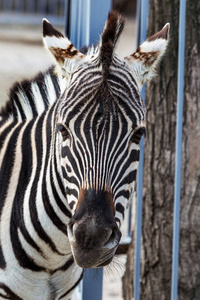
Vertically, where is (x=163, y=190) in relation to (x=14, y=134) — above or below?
below

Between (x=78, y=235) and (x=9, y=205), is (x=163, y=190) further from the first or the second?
(x=78, y=235)

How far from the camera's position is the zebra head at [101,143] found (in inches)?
81.7

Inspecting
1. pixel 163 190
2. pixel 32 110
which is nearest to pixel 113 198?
pixel 32 110

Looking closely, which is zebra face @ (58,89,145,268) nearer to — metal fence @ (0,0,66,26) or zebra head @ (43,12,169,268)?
zebra head @ (43,12,169,268)

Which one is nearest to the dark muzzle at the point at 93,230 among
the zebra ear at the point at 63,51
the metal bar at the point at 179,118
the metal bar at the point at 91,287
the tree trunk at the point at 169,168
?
the zebra ear at the point at 63,51

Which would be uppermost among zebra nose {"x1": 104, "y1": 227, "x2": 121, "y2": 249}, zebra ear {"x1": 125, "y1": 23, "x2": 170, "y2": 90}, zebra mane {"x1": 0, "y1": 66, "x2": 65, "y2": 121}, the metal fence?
the metal fence

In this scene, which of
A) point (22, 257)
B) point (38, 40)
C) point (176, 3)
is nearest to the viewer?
point (22, 257)

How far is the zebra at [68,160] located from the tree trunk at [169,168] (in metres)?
1.50

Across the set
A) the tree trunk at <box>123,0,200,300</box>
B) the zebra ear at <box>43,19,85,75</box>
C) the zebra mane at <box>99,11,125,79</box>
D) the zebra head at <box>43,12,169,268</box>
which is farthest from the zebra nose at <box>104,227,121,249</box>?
the tree trunk at <box>123,0,200,300</box>

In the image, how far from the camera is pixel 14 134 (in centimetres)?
280

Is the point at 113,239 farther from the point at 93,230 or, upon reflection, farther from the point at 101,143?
the point at 101,143

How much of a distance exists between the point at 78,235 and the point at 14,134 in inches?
37.8

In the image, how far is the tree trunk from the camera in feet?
13.2

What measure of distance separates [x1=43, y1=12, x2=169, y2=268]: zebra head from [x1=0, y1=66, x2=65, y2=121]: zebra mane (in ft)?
1.50
